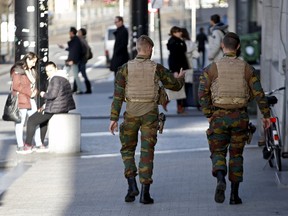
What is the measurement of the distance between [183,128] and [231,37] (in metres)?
8.29

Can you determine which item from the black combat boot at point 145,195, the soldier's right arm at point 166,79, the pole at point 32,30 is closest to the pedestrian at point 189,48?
the pole at point 32,30

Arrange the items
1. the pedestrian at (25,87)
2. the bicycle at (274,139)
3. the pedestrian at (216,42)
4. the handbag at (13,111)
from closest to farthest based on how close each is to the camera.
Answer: the bicycle at (274,139), the pedestrian at (25,87), the handbag at (13,111), the pedestrian at (216,42)

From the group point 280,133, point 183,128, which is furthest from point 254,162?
point 183,128

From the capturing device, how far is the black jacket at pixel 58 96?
49.8 ft

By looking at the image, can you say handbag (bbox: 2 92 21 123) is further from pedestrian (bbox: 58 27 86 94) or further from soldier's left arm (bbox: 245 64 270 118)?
pedestrian (bbox: 58 27 86 94)

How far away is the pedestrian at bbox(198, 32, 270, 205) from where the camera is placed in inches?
431

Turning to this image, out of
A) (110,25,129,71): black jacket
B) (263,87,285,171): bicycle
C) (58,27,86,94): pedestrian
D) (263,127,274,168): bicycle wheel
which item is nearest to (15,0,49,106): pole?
(263,127,274,168): bicycle wheel

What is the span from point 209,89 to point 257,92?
49 centimetres

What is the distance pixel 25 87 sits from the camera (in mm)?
15562

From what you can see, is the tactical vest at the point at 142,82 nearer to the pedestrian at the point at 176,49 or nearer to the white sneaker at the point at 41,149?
the white sneaker at the point at 41,149

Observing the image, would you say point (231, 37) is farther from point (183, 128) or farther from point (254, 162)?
point (183, 128)

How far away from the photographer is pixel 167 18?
8294 centimetres

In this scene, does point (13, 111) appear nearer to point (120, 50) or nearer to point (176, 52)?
point (176, 52)

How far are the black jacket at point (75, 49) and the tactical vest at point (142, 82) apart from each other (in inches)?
651
